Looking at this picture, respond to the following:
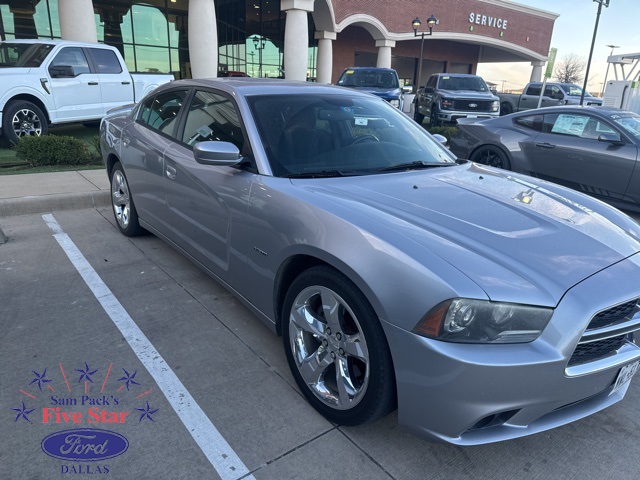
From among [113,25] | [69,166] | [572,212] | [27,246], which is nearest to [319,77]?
[113,25]

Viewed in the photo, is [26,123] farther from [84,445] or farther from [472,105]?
[472,105]

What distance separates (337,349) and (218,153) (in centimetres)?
137

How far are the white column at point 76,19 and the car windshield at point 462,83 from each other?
11.1 metres

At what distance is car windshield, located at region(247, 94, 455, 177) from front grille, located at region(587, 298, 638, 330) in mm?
1555

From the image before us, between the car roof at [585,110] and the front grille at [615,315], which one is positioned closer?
the front grille at [615,315]

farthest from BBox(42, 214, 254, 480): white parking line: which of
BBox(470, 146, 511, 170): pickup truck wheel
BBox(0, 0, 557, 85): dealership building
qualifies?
BBox(0, 0, 557, 85): dealership building

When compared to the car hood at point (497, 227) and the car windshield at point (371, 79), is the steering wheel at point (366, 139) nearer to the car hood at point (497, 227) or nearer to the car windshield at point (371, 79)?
the car hood at point (497, 227)

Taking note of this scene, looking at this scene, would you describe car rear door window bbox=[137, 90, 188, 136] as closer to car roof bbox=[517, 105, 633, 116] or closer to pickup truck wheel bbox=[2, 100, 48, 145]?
pickup truck wheel bbox=[2, 100, 48, 145]

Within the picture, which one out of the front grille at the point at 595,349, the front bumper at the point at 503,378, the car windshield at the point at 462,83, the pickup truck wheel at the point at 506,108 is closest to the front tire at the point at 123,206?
the front bumper at the point at 503,378

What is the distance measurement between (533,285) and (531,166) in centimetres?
587

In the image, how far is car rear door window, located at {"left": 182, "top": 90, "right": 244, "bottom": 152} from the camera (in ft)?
10.7

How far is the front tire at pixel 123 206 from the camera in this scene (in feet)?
15.9

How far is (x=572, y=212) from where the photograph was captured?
2.81 metres
